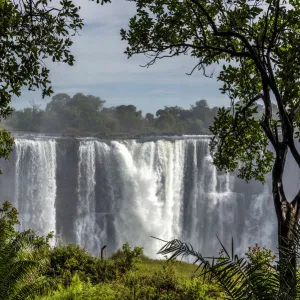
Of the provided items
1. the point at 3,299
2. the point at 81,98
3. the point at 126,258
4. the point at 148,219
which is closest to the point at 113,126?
the point at 81,98

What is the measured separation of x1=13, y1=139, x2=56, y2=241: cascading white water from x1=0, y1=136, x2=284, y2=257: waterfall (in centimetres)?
7

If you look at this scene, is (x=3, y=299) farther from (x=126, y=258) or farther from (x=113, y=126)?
(x=113, y=126)

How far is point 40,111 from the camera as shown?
70.4 meters

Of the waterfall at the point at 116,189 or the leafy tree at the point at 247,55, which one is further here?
the waterfall at the point at 116,189

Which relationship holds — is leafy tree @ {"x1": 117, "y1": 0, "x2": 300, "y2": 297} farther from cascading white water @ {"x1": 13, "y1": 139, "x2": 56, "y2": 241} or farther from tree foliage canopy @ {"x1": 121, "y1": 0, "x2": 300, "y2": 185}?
cascading white water @ {"x1": 13, "y1": 139, "x2": 56, "y2": 241}

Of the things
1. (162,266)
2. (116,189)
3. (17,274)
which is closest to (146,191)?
(116,189)

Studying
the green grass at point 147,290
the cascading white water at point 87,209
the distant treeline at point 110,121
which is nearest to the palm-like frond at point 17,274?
the green grass at point 147,290

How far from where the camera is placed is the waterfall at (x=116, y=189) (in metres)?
35.5

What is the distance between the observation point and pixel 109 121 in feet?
223

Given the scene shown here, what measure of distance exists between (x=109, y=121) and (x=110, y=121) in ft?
0.74

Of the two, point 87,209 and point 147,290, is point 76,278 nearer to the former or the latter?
point 147,290

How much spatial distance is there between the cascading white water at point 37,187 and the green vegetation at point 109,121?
26.8 m

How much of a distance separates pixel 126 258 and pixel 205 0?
6.67 m

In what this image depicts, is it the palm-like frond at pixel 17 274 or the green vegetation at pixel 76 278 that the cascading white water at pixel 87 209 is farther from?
the palm-like frond at pixel 17 274
